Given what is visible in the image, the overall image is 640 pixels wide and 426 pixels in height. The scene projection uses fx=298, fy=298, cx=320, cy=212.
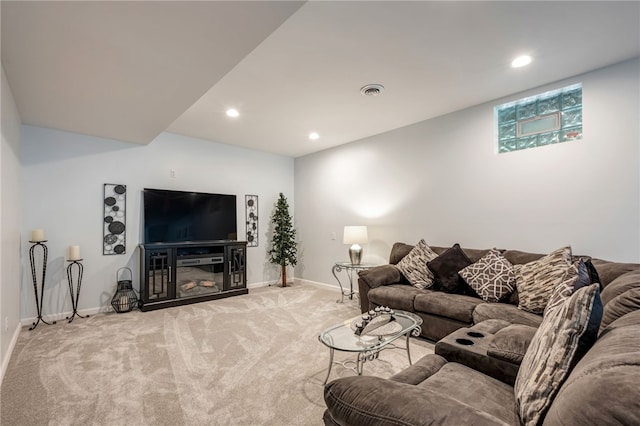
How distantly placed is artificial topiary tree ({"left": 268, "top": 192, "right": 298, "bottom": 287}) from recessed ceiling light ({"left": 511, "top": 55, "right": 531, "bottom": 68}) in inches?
169

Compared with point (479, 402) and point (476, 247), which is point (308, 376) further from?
point (476, 247)

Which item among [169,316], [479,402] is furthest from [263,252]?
[479,402]

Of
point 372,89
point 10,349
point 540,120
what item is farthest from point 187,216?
point 540,120

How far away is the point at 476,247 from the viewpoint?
372cm

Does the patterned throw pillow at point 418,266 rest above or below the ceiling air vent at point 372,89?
Answer: below

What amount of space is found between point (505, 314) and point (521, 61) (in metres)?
2.30

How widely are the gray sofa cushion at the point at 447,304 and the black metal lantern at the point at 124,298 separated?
12.7ft

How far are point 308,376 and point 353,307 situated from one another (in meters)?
2.06

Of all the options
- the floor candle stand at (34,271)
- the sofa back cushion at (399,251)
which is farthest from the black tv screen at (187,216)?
the sofa back cushion at (399,251)

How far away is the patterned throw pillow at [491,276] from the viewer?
292 cm

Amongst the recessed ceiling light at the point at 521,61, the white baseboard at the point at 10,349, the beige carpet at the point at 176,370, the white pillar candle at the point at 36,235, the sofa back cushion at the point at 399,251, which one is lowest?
the beige carpet at the point at 176,370

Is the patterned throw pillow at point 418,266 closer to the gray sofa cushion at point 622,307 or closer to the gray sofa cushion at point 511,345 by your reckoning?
the gray sofa cushion at point 511,345

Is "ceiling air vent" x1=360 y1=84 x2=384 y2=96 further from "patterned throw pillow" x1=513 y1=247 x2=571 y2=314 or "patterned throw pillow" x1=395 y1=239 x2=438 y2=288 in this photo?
"patterned throw pillow" x1=513 y1=247 x2=571 y2=314

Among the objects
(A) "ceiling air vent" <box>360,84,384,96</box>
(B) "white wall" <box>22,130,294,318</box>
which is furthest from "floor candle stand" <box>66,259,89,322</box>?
(A) "ceiling air vent" <box>360,84,384,96</box>
